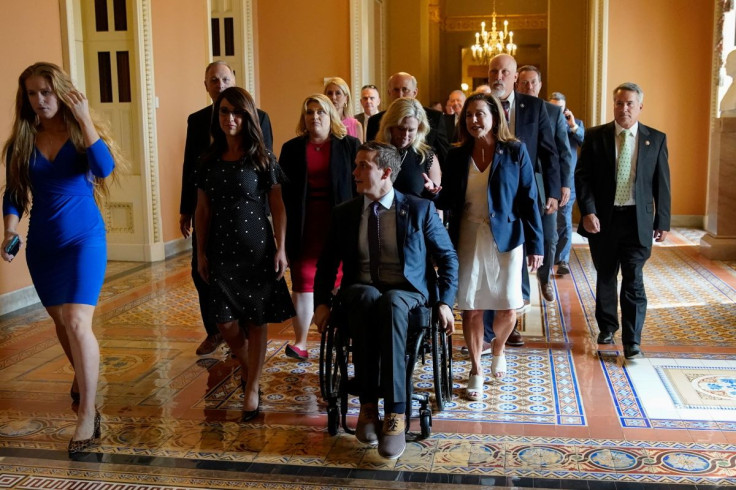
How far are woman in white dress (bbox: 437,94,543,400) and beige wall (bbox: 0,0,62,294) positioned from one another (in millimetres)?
3722

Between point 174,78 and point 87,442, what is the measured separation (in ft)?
20.8

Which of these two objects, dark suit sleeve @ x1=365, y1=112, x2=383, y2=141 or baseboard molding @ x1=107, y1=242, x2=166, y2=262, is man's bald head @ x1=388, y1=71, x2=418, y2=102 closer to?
dark suit sleeve @ x1=365, y1=112, x2=383, y2=141

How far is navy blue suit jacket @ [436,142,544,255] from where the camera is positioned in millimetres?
4180

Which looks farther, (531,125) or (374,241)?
(531,125)

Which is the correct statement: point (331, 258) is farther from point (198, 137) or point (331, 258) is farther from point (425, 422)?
point (198, 137)

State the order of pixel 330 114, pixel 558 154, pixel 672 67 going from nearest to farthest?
pixel 330 114 < pixel 558 154 < pixel 672 67

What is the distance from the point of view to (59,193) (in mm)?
3668

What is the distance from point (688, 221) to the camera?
37.1 feet

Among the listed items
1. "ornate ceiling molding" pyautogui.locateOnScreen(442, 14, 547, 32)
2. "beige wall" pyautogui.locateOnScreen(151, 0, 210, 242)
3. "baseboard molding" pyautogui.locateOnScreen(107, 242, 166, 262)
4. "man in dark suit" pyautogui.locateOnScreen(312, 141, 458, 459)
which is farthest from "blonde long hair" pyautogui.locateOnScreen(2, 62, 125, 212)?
"ornate ceiling molding" pyautogui.locateOnScreen(442, 14, 547, 32)

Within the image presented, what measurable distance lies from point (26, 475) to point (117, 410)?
791mm

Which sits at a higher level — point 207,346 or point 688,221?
point 207,346

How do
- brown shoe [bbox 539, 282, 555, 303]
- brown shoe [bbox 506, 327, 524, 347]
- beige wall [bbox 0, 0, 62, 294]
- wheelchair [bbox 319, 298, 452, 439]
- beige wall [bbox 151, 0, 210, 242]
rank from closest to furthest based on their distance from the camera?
wheelchair [bbox 319, 298, 452, 439]
brown shoe [bbox 506, 327, 524, 347]
beige wall [bbox 0, 0, 62, 294]
brown shoe [bbox 539, 282, 555, 303]
beige wall [bbox 151, 0, 210, 242]

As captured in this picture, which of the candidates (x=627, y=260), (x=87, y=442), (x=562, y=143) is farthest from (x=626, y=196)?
(x=87, y=442)

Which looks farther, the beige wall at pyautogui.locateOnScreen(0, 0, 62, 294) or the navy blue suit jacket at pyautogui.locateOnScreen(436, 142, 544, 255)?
the beige wall at pyautogui.locateOnScreen(0, 0, 62, 294)
